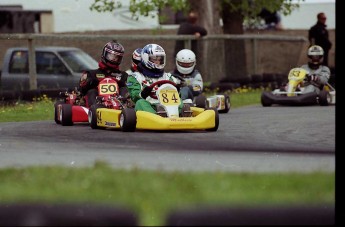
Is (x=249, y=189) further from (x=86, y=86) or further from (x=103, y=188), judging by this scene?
(x=86, y=86)

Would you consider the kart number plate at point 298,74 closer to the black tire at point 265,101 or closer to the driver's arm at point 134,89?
the black tire at point 265,101

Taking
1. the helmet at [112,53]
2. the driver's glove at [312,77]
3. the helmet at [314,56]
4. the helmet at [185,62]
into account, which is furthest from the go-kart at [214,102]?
the helmet at [314,56]

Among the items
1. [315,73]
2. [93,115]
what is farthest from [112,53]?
[315,73]

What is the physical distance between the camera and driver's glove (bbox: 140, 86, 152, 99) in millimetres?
11320

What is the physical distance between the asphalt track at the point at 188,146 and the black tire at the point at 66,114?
0.12m

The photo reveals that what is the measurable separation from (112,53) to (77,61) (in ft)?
16.9

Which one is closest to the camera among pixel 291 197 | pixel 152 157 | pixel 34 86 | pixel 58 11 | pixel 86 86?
pixel 291 197

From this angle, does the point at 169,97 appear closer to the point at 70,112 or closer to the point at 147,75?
Answer: the point at 147,75

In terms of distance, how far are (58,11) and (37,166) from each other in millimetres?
23466

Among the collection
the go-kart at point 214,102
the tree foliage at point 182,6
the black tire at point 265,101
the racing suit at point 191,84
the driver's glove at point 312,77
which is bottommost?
the black tire at point 265,101

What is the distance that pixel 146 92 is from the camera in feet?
37.3

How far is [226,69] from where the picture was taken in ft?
74.4

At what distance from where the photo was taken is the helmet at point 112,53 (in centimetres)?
1172

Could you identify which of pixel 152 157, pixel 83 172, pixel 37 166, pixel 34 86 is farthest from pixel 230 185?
pixel 34 86
